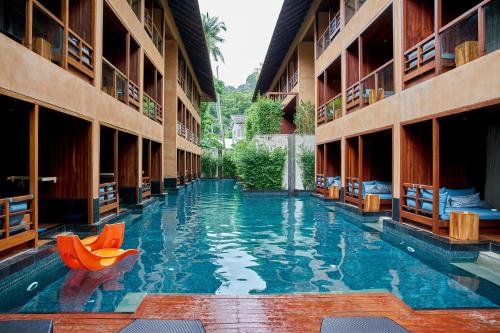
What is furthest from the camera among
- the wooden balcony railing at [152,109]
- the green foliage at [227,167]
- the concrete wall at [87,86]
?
the green foliage at [227,167]

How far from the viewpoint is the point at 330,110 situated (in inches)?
647

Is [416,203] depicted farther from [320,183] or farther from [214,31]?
[214,31]

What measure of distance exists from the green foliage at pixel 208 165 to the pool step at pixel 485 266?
3271 cm

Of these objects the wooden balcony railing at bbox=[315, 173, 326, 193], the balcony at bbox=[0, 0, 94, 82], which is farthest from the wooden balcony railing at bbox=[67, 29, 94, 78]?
the wooden balcony railing at bbox=[315, 173, 326, 193]

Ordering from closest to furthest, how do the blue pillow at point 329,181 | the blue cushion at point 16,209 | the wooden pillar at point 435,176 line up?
the blue cushion at point 16,209, the wooden pillar at point 435,176, the blue pillow at point 329,181

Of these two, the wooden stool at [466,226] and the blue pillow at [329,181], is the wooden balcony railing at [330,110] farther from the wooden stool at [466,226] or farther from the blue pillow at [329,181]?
the wooden stool at [466,226]

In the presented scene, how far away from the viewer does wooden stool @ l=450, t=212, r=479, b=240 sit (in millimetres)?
6871

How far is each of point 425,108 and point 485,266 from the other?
342cm

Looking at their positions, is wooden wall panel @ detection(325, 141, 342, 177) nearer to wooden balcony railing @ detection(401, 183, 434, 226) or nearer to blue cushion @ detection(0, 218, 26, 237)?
wooden balcony railing @ detection(401, 183, 434, 226)

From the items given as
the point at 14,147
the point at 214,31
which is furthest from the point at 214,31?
the point at 14,147

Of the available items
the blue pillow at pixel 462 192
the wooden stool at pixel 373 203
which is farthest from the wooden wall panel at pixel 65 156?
the blue pillow at pixel 462 192

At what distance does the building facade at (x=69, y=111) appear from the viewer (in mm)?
6184

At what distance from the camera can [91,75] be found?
9.09 meters

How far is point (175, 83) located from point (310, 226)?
547 inches
